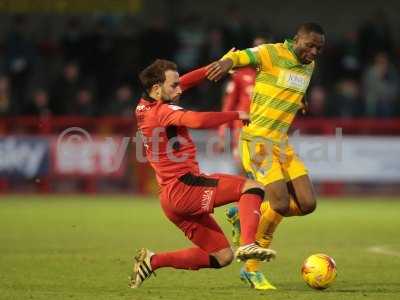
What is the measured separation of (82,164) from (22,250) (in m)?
7.99

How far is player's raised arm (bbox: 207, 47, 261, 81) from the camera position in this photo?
27.8 ft

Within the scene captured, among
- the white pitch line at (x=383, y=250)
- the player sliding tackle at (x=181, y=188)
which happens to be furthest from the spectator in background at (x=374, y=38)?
the player sliding tackle at (x=181, y=188)

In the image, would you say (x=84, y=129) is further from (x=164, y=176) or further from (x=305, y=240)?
(x=164, y=176)

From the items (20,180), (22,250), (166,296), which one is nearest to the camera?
(166,296)

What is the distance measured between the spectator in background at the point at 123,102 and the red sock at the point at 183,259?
1179 cm

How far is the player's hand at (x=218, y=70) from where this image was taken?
333 inches

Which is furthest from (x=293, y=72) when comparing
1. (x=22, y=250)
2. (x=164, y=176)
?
(x=22, y=250)

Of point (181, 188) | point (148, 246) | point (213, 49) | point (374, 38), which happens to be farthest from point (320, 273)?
point (374, 38)

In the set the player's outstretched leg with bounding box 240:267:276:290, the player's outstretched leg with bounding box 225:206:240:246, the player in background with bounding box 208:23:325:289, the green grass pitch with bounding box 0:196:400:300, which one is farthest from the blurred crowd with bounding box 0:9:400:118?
the player's outstretched leg with bounding box 240:267:276:290

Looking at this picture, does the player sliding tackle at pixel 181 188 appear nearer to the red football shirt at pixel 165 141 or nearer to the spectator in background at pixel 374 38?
the red football shirt at pixel 165 141

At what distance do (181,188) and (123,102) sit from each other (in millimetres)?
12253

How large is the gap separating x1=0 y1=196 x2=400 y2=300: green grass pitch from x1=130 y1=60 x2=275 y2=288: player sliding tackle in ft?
0.88

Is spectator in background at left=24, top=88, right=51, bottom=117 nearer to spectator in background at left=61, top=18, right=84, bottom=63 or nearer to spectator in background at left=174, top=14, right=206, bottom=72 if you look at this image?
spectator in background at left=61, top=18, right=84, bottom=63

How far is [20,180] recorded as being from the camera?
1961cm
